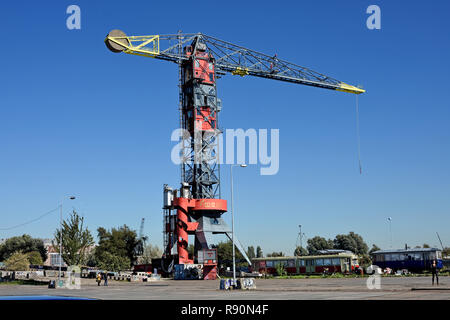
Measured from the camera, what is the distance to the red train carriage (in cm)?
6812

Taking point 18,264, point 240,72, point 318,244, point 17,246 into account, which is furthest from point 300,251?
point 17,246

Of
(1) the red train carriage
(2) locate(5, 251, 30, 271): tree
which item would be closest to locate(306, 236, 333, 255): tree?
(1) the red train carriage

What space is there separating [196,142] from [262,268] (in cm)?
2745

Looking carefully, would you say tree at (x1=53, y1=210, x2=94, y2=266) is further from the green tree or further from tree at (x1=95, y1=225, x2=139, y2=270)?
the green tree

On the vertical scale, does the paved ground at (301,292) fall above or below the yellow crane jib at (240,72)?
below

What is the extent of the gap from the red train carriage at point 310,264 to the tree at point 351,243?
84429mm

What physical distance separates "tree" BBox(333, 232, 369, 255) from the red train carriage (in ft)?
277

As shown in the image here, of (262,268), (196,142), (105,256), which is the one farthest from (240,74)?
(105,256)

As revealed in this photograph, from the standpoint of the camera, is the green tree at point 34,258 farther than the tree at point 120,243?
Yes

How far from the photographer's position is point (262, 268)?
78.7m

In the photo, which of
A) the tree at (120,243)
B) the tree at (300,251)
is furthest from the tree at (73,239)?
the tree at (300,251)

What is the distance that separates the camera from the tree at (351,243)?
155 metres

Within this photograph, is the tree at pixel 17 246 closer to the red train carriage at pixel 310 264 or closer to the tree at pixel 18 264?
the tree at pixel 18 264
